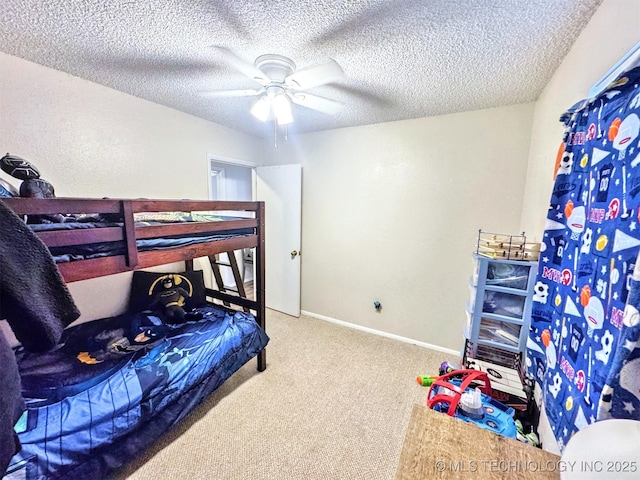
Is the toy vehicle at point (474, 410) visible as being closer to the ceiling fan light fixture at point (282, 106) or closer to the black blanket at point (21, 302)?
the black blanket at point (21, 302)

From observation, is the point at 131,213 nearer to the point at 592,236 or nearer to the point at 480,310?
the point at 592,236

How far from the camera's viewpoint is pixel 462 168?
2.37 meters

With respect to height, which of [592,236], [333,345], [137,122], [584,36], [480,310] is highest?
[584,36]

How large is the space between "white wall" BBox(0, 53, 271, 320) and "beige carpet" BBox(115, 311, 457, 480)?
4.14 ft

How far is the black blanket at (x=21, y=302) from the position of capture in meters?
0.70

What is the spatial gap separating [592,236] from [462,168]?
5.43 feet

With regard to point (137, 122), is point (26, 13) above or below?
above

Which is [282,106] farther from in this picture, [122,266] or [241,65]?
[122,266]

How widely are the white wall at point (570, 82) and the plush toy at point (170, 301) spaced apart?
106 inches

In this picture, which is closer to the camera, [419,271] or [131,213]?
[131,213]

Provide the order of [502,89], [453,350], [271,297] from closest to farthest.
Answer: [502,89] → [453,350] → [271,297]

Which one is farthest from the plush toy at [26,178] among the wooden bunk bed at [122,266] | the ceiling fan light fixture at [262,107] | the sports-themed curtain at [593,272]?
Answer: the sports-themed curtain at [593,272]

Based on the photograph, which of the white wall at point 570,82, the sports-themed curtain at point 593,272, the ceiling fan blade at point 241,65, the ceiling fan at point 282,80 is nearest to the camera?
the sports-themed curtain at point 593,272

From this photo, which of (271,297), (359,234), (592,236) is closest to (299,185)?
(359,234)
